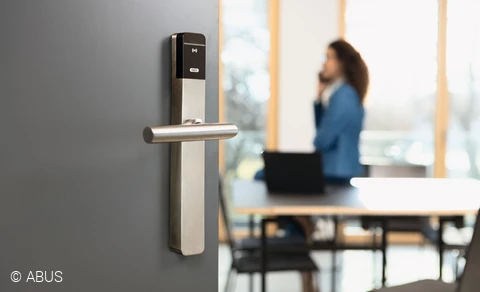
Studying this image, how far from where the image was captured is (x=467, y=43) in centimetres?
584

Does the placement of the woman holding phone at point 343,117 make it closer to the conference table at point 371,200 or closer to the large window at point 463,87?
the conference table at point 371,200

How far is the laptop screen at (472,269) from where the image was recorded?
1.55 metres

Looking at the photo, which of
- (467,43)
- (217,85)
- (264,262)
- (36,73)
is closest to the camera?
(36,73)

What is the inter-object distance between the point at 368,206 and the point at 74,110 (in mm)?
2015

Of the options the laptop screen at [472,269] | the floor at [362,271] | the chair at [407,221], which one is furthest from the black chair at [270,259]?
the laptop screen at [472,269]

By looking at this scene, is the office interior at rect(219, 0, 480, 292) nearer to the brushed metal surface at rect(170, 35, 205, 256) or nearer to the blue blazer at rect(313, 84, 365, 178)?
the blue blazer at rect(313, 84, 365, 178)

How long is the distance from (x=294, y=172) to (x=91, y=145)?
2.20 metres

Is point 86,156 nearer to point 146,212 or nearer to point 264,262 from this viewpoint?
point 146,212

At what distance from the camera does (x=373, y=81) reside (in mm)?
5945

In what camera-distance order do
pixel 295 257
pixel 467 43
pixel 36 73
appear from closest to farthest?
pixel 36 73
pixel 295 257
pixel 467 43

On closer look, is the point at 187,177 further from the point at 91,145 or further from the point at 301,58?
the point at 301,58

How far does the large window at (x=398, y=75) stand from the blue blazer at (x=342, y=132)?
239 centimetres

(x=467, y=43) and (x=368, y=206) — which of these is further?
(x=467, y=43)

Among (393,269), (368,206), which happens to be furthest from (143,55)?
(393,269)
